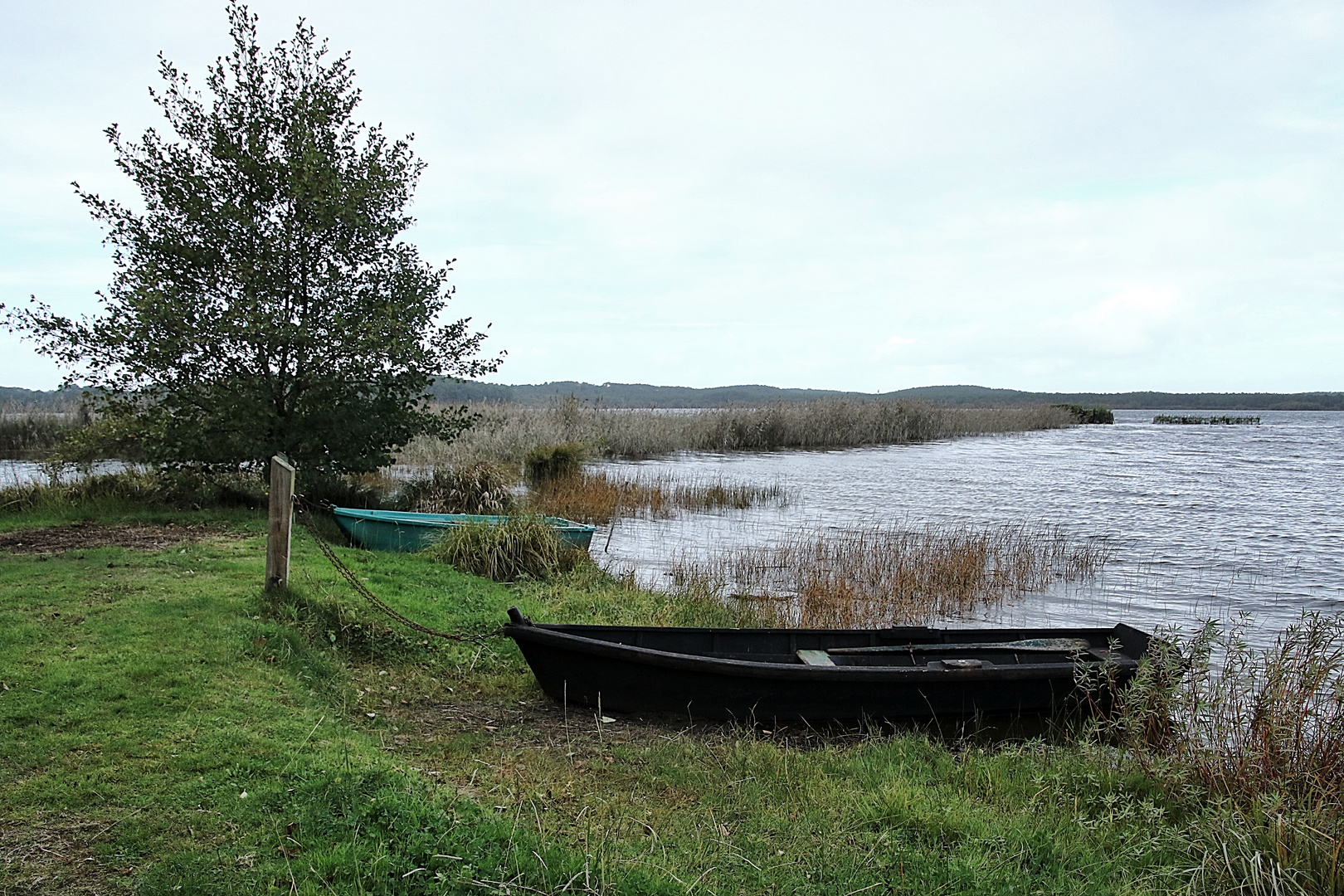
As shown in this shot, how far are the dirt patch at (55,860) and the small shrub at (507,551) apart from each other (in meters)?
7.44

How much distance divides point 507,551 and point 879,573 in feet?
18.3

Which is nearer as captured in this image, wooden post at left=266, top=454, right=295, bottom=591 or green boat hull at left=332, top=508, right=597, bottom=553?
wooden post at left=266, top=454, right=295, bottom=591

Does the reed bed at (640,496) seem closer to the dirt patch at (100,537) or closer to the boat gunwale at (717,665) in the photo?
the dirt patch at (100,537)

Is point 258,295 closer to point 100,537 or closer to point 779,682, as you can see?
point 100,537

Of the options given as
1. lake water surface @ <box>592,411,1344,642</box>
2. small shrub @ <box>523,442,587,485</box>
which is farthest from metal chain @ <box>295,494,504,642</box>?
small shrub @ <box>523,442,587,485</box>

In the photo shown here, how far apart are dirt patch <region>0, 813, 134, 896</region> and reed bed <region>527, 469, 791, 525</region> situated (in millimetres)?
12600

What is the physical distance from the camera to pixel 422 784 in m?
4.46

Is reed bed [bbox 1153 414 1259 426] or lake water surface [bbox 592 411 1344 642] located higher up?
reed bed [bbox 1153 414 1259 426]

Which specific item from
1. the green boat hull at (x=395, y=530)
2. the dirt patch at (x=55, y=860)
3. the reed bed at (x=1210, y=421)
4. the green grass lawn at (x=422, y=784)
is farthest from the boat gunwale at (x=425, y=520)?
the reed bed at (x=1210, y=421)

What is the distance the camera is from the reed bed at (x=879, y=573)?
11.3 m

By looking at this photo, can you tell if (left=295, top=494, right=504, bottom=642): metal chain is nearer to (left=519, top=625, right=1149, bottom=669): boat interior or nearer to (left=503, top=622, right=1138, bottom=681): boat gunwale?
(left=503, top=622, right=1138, bottom=681): boat gunwale

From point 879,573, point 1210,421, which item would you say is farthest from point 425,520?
point 1210,421

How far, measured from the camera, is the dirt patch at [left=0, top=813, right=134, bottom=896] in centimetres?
338

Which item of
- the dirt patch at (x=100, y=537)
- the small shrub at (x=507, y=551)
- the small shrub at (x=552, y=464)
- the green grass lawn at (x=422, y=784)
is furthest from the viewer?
the small shrub at (x=552, y=464)
